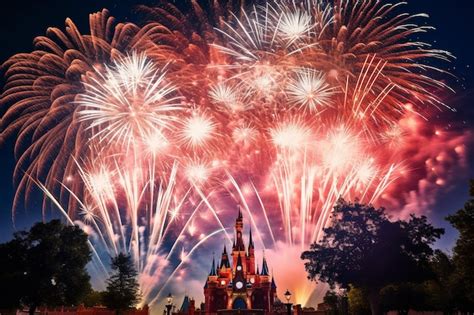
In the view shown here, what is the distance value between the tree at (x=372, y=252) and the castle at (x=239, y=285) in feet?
258

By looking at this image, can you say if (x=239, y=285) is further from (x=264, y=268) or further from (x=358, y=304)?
(x=358, y=304)

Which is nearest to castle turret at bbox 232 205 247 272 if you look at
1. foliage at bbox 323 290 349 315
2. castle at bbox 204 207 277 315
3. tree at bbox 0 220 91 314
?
castle at bbox 204 207 277 315

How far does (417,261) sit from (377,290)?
13.2ft

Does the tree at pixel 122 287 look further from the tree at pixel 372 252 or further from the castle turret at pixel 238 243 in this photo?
the castle turret at pixel 238 243

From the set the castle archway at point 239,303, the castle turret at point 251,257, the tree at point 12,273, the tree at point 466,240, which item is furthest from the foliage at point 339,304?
the castle turret at point 251,257

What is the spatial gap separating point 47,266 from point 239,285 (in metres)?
78.5

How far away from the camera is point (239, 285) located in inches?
4555

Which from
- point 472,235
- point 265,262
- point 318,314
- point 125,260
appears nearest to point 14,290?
point 125,260

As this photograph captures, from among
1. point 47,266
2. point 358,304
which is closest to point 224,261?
point 358,304

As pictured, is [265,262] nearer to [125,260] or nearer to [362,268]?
[125,260]

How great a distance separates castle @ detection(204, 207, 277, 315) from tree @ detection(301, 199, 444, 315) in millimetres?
78633

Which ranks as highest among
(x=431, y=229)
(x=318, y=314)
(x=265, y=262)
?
(x=265, y=262)

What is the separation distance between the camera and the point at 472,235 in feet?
78.1

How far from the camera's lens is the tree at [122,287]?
55250mm
